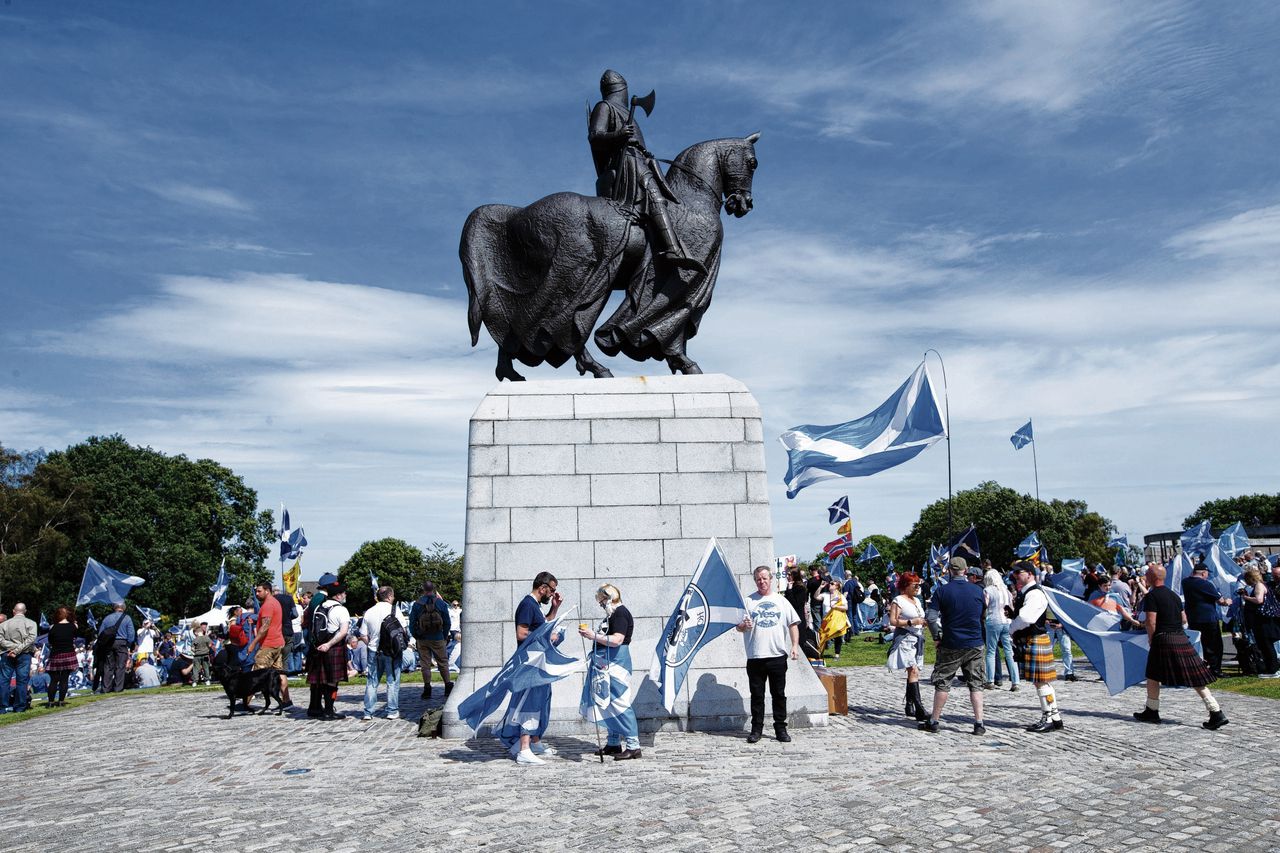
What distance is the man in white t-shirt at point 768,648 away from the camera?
10.4 m

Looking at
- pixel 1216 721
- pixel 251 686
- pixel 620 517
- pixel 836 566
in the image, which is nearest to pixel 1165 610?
pixel 1216 721

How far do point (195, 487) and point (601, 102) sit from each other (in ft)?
152

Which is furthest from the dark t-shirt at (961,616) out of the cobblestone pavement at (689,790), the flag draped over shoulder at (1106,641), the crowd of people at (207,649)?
the crowd of people at (207,649)

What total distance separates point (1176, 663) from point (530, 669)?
295 inches

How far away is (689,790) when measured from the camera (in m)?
8.05

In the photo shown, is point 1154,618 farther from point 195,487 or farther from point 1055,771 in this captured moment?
point 195,487

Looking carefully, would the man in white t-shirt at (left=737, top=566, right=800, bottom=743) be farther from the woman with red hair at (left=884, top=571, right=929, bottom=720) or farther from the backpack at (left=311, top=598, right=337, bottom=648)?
the backpack at (left=311, top=598, right=337, bottom=648)

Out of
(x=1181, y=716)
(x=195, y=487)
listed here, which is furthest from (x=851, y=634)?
(x=195, y=487)

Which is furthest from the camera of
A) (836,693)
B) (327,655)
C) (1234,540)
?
(1234,540)

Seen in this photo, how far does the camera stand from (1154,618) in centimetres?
1112

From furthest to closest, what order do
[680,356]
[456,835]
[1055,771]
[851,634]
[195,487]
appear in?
[195,487]
[851,634]
[680,356]
[1055,771]
[456,835]

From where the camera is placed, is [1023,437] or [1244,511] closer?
[1023,437]

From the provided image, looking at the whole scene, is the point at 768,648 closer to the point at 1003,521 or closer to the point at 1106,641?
the point at 1106,641

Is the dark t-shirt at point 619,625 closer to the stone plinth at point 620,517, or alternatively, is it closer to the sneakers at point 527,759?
the sneakers at point 527,759
